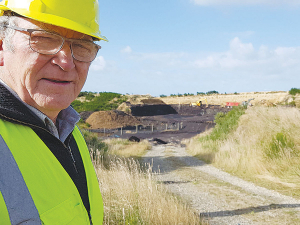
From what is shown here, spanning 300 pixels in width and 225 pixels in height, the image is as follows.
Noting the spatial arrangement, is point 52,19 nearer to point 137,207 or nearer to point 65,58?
point 65,58

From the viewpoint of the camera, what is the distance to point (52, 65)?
142 cm

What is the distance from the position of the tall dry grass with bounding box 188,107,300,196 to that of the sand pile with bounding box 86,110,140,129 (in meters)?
26.7

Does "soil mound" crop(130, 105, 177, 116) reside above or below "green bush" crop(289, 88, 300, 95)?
below

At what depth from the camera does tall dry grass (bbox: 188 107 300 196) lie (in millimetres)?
Answer: 7802

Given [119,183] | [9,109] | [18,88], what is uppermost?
[18,88]

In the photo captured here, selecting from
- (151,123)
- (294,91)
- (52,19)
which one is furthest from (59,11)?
(294,91)

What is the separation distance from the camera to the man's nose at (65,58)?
55.8 inches

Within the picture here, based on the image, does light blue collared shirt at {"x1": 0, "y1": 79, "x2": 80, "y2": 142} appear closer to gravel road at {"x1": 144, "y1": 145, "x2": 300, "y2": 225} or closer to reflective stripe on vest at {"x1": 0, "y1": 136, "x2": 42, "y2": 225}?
reflective stripe on vest at {"x1": 0, "y1": 136, "x2": 42, "y2": 225}

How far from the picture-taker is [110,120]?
127ft

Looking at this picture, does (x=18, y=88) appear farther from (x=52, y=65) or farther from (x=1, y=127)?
(x=1, y=127)

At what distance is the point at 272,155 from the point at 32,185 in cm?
918

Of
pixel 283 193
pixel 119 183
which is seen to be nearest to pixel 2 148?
pixel 119 183

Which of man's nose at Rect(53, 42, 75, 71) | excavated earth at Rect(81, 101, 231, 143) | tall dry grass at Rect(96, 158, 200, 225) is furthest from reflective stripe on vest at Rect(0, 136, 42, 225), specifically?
excavated earth at Rect(81, 101, 231, 143)

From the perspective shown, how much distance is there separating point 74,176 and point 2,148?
1.81ft
